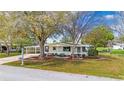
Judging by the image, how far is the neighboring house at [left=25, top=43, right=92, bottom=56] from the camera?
7922 millimetres

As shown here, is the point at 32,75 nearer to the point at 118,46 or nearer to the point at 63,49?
the point at 63,49

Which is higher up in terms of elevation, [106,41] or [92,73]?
[106,41]

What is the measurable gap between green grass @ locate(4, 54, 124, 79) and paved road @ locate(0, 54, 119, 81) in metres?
0.09

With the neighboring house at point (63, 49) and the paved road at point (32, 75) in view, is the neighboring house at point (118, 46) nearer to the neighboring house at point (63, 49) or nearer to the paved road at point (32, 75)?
the neighboring house at point (63, 49)

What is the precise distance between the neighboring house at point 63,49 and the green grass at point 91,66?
0.15 m

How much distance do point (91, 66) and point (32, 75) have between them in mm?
1113

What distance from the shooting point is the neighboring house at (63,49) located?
26.0 feet

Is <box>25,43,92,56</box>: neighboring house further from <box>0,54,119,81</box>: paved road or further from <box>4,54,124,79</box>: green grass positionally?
<box>0,54,119,81</box>: paved road
